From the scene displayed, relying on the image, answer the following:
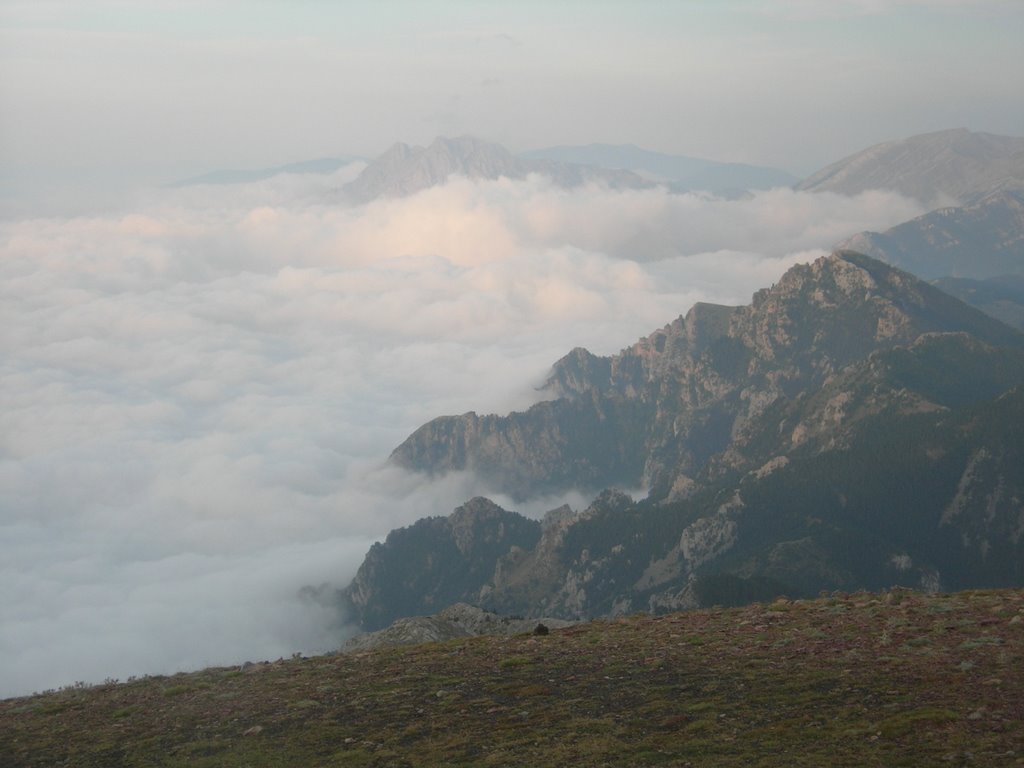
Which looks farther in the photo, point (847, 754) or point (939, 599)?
point (939, 599)

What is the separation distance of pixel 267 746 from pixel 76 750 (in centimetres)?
927

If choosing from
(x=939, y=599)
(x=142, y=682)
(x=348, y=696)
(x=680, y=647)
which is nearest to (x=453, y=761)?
(x=348, y=696)

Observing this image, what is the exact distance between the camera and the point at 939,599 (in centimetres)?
5422

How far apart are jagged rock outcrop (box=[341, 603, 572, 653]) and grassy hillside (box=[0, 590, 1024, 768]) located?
11.9m

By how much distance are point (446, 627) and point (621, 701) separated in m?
33.4

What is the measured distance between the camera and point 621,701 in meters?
42.2

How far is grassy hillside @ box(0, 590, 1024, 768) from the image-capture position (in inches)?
1395

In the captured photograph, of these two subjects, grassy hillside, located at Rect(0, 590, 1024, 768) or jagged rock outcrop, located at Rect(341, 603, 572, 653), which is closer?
grassy hillside, located at Rect(0, 590, 1024, 768)

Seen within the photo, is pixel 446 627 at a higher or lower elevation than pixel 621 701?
lower

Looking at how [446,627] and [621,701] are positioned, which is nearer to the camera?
[621,701]

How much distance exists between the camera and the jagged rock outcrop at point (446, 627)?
69.3 m

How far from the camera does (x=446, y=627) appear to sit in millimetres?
73875

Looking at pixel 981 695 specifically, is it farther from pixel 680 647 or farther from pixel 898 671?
pixel 680 647

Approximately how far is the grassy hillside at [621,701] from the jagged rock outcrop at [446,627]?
1192cm
